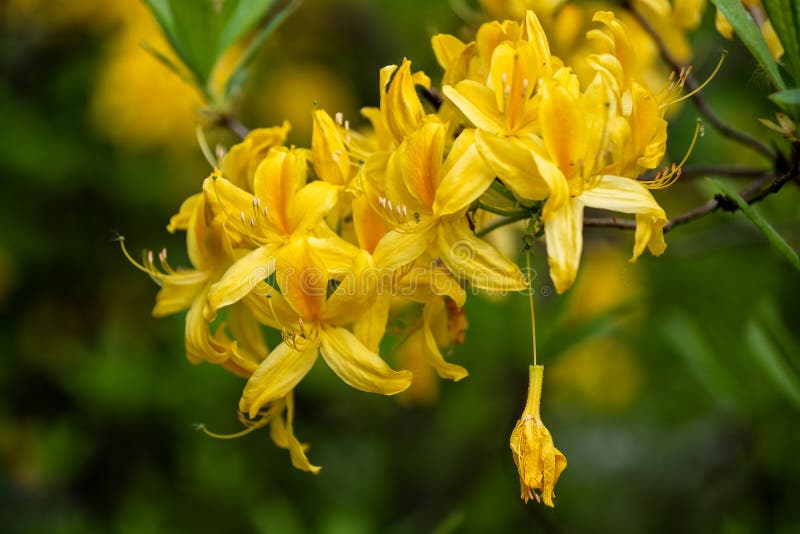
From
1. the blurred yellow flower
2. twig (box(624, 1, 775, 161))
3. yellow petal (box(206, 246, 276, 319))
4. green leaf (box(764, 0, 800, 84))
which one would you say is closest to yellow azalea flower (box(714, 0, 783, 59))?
twig (box(624, 1, 775, 161))

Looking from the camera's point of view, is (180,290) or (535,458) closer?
(535,458)

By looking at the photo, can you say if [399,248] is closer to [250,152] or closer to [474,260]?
[474,260]

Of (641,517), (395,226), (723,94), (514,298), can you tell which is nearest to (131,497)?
(514,298)

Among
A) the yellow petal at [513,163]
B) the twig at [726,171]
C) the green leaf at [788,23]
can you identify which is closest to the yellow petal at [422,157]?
the yellow petal at [513,163]

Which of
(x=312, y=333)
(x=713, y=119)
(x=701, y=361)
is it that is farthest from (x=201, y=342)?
(x=701, y=361)

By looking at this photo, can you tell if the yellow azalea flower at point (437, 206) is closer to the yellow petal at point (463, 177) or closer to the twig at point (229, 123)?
the yellow petal at point (463, 177)
